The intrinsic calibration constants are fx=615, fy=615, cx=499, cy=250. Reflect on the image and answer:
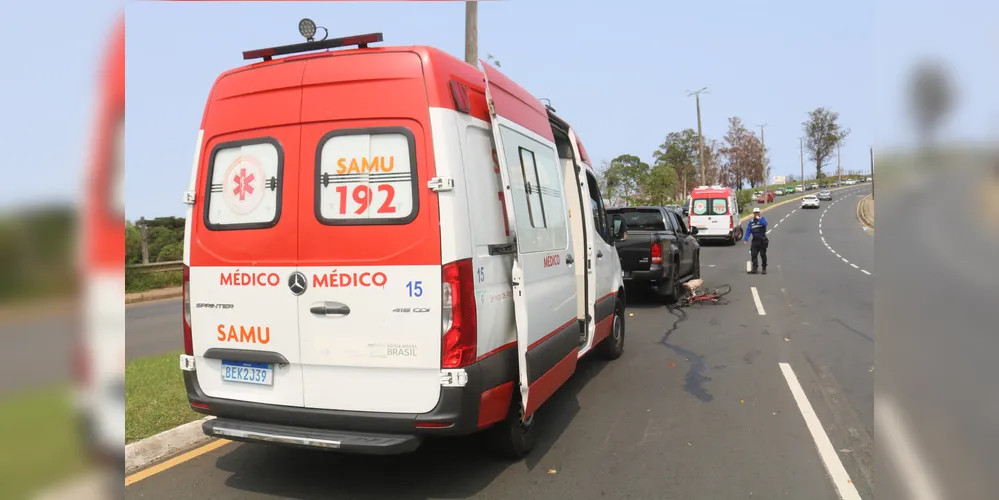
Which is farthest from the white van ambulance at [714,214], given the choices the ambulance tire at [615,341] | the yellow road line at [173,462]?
the yellow road line at [173,462]

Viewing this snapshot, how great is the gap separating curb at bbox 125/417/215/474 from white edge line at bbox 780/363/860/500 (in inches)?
169

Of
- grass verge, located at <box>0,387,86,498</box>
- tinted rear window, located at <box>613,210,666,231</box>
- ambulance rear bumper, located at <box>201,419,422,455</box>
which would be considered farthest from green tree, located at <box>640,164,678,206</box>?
grass verge, located at <box>0,387,86,498</box>

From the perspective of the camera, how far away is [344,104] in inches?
140

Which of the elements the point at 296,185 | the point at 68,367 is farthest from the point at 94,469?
the point at 296,185

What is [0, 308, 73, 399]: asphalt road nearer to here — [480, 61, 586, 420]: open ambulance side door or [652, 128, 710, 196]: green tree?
[480, 61, 586, 420]: open ambulance side door

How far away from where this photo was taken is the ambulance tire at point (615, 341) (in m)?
7.24

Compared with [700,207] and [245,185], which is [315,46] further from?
[700,207]

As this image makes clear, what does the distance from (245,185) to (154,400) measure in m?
2.74

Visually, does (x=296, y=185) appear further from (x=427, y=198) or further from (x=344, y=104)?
(x=427, y=198)

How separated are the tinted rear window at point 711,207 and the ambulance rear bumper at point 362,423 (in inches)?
1018

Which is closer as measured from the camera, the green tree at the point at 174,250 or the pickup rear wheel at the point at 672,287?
the green tree at the point at 174,250

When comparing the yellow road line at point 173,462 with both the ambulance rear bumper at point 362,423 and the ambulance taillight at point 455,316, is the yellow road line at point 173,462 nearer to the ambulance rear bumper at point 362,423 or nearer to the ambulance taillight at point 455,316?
the ambulance rear bumper at point 362,423

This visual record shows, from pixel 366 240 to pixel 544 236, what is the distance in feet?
5.05

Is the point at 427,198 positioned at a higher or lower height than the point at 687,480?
higher
